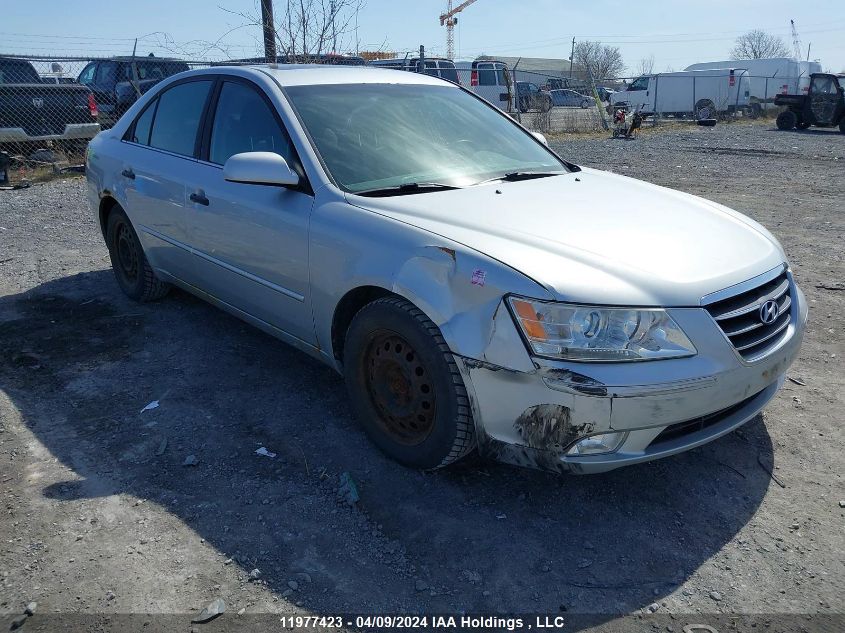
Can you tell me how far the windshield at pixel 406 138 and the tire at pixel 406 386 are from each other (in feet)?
2.45

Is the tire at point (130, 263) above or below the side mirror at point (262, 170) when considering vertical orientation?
below

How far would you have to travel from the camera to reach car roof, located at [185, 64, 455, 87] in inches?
158

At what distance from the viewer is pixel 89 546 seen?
274 centimetres

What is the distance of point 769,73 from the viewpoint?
3475 cm

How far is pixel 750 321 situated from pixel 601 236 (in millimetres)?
669

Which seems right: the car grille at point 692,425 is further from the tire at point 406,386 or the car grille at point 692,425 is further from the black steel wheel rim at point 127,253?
the black steel wheel rim at point 127,253

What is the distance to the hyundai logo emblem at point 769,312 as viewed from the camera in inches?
114

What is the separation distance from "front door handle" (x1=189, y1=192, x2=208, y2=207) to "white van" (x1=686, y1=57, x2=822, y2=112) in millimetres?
33211

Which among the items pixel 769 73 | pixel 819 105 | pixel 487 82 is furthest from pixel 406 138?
pixel 769 73

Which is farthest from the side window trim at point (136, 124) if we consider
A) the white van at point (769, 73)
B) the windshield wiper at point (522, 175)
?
the white van at point (769, 73)

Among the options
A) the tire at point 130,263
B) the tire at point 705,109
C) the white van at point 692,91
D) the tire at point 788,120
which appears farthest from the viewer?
the white van at point 692,91

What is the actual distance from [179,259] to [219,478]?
193 cm

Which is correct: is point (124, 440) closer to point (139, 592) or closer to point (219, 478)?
point (219, 478)

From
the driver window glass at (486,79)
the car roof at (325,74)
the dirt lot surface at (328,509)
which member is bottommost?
the dirt lot surface at (328,509)
